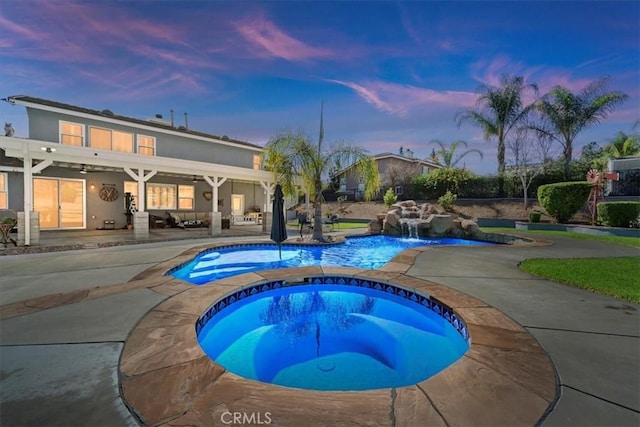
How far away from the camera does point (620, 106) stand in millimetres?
19188

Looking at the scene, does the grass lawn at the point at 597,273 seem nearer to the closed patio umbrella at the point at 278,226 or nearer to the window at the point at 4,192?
the closed patio umbrella at the point at 278,226

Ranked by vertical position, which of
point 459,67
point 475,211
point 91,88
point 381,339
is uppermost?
point 459,67

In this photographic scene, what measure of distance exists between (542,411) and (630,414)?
583 mm

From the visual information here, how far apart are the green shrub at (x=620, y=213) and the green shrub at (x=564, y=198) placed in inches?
50.3

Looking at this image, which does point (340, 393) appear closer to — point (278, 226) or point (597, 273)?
point (278, 226)

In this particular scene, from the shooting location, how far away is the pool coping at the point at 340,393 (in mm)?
1841

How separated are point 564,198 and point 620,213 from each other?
88.6 inches

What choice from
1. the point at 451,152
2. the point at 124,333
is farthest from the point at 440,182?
the point at 124,333

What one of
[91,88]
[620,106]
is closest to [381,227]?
[91,88]

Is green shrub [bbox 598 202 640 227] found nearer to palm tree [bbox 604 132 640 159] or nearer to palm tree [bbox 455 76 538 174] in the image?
palm tree [bbox 455 76 538 174]

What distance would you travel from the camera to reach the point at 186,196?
55.8 feet

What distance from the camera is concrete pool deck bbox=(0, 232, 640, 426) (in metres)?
1.90

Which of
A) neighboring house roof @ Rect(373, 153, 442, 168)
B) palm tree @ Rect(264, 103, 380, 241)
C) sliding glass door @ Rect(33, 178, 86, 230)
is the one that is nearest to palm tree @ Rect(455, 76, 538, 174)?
neighboring house roof @ Rect(373, 153, 442, 168)

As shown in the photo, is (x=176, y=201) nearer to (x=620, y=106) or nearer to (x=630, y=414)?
A: (x=630, y=414)
